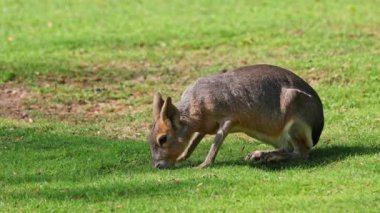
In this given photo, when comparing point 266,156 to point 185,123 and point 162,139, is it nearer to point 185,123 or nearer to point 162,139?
point 185,123

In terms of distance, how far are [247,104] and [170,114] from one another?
786mm

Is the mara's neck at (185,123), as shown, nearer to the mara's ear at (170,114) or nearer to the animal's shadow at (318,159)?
the mara's ear at (170,114)

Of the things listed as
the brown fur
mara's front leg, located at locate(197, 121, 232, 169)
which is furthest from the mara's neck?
mara's front leg, located at locate(197, 121, 232, 169)

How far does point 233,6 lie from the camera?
2234 cm

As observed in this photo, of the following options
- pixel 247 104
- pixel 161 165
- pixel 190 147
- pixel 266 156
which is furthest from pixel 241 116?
pixel 161 165

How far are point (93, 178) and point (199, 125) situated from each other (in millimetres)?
1175

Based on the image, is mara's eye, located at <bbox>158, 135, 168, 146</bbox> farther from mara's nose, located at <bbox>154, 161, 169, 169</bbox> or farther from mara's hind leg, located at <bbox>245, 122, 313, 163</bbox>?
mara's hind leg, located at <bbox>245, 122, 313, 163</bbox>

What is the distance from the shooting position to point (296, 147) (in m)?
10.6

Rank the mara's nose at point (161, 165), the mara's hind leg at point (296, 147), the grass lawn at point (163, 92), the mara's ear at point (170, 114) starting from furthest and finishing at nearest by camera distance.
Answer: the mara's hind leg at point (296, 147)
the mara's nose at point (161, 165)
the mara's ear at point (170, 114)
the grass lawn at point (163, 92)

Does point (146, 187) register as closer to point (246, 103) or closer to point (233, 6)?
point (246, 103)

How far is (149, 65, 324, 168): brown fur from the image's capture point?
10430mm

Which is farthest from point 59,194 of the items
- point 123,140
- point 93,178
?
point 123,140

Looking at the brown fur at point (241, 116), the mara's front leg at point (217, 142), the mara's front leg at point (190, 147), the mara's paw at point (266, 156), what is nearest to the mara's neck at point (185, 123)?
the brown fur at point (241, 116)

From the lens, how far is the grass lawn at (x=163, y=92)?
30.4 ft
